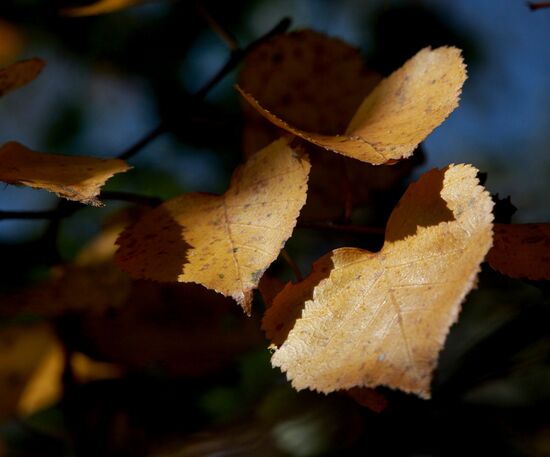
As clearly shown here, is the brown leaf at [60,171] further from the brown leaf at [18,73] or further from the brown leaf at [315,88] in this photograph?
the brown leaf at [315,88]

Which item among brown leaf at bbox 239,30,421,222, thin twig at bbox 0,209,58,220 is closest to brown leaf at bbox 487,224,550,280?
brown leaf at bbox 239,30,421,222

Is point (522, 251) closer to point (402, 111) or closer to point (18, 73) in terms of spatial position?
point (402, 111)

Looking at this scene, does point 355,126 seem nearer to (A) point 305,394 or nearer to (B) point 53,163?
(B) point 53,163

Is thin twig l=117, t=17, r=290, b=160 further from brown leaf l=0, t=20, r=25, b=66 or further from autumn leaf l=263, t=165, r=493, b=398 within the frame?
brown leaf l=0, t=20, r=25, b=66

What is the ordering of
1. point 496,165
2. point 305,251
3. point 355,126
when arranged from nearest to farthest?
1. point 355,126
2. point 305,251
3. point 496,165

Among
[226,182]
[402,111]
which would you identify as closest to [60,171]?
[402,111]

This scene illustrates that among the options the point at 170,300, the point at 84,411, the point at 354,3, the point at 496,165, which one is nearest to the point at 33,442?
the point at 84,411

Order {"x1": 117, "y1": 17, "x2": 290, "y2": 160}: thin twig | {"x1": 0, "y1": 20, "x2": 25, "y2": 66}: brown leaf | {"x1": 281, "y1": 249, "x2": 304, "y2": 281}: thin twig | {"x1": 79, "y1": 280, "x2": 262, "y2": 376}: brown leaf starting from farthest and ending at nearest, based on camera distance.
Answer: {"x1": 0, "y1": 20, "x2": 25, "y2": 66}: brown leaf, {"x1": 79, "y1": 280, "x2": 262, "y2": 376}: brown leaf, {"x1": 117, "y1": 17, "x2": 290, "y2": 160}: thin twig, {"x1": 281, "y1": 249, "x2": 304, "y2": 281}: thin twig
